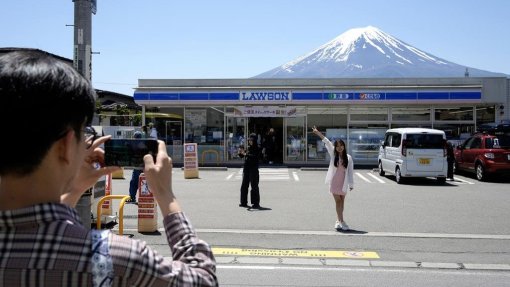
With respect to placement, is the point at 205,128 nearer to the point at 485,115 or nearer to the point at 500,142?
the point at 500,142

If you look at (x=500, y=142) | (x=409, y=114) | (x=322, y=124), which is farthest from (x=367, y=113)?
(x=500, y=142)

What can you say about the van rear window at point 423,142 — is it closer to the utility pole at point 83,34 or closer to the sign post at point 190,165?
the sign post at point 190,165

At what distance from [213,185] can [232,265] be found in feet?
33.4

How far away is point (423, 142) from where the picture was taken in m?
18.1

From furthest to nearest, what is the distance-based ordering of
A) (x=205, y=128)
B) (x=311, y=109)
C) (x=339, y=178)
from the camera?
(x=205, y=128), (x=311, y=109), (x=339, y=178)

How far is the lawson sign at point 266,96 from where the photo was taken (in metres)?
25.5

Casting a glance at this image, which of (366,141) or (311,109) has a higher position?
(311,109)

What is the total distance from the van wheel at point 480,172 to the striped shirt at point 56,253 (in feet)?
64.5

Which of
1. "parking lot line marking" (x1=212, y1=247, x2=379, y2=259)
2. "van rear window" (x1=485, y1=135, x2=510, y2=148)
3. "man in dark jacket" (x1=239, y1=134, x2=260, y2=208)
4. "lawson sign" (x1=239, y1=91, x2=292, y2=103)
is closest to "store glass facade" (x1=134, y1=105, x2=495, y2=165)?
"lawson sign" (x1=239, y1=91, x2=292, y2=103)

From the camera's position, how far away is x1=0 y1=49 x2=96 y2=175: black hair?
4.16 ft

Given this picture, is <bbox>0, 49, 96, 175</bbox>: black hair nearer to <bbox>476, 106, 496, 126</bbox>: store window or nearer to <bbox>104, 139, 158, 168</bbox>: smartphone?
<bbox>104, 139, 158, 168</bbox>: smartphone

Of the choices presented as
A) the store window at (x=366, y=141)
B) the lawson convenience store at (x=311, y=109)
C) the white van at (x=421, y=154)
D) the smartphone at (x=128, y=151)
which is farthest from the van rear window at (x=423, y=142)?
the smartphone at (x=128, y=151)

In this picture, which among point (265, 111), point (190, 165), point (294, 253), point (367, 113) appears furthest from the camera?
point (367, 113)

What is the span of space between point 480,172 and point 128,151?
19.5 metres
